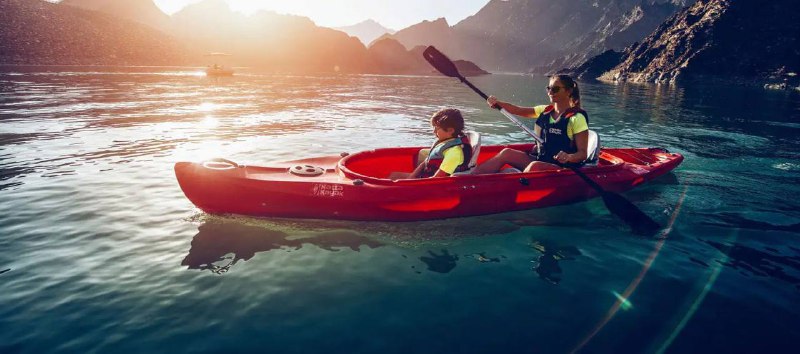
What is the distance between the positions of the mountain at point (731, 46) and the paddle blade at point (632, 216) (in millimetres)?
67444

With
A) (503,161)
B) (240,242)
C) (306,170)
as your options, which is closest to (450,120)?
(503,161)

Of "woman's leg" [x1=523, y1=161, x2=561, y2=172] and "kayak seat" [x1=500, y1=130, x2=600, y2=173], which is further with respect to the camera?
"kayak seat" [x1=500, y1=130, x2=600, y2=173]

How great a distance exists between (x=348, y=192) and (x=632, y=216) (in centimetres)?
441

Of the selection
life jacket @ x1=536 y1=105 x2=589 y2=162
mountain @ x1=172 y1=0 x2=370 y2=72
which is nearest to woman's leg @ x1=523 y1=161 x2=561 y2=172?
life jacket @ x1=536 y1=105 x2=589 y2=162

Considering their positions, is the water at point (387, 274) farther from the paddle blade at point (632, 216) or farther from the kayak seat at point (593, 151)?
the kayak seat at point (593, 151)

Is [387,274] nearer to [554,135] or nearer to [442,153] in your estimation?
[442,153]

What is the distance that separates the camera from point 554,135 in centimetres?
694

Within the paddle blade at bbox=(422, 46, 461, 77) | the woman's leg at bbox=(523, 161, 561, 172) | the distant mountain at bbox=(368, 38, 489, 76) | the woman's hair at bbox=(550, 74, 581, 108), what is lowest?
the woman's leg at bbox=(523, 161, 561, 172)

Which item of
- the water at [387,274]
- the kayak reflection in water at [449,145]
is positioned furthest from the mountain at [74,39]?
the kayak reflection in water at [449,145]

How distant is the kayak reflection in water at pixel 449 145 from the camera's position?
598cm

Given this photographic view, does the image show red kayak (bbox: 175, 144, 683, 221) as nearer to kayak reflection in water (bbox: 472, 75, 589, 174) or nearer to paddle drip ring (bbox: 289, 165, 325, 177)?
paddle drip ring (bbox: 289, 165, 325, 177)

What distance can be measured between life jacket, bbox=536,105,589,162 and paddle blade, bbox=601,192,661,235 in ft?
3.34

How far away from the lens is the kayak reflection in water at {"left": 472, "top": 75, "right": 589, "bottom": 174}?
6.46 metres

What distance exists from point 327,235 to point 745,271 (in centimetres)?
537
